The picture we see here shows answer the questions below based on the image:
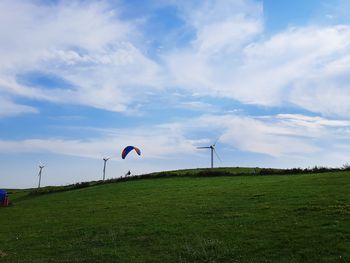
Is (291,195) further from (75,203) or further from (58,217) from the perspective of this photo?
(75,203)

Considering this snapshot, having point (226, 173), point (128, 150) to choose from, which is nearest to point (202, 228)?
point (226, 173)

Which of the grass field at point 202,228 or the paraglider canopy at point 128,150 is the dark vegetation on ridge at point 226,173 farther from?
the grass field at point 202,228

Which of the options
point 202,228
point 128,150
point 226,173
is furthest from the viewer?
point 128,150

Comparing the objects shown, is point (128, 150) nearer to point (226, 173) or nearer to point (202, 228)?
point (226, 173)

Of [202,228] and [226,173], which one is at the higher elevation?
[226,173]

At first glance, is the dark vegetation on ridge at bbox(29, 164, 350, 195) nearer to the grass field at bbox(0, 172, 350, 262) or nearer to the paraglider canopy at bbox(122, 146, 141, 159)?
the paraglider canopy at bbox(122, 146, 141, 159)

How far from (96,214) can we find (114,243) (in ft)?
36.3

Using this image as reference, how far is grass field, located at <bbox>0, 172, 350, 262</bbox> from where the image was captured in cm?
1820

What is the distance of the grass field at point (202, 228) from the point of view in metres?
18.2

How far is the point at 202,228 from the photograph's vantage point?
912 inches

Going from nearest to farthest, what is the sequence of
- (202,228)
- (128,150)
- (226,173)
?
1. (202,228)
2. (226,173)
3. (128,150)

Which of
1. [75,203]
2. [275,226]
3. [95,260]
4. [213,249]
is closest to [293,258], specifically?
[213,249]

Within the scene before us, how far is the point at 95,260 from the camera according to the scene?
62.7 ft

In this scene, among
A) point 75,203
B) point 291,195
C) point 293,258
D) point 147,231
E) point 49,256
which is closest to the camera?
point 293,258
